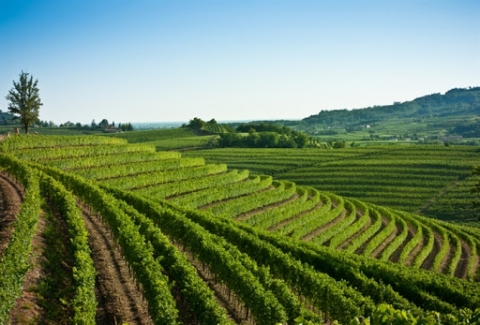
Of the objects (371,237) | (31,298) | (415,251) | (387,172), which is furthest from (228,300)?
(387,172)

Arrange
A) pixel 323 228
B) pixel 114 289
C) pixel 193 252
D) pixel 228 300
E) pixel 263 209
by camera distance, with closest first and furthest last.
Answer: pixel 114 289
pixel 228 300
pixel 193 252
pixel 323 228
pixel 263 209

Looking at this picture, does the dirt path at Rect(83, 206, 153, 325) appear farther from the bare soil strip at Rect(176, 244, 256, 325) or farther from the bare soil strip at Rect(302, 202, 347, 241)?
the bare soil strip at Rect(302, 202, 347, 241)

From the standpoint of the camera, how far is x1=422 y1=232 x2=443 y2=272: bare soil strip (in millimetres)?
48375

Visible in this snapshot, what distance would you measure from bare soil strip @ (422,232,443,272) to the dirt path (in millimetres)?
34454

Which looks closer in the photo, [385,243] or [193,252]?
[193,252]

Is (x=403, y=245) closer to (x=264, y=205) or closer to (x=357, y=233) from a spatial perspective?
(x=357, y=233)

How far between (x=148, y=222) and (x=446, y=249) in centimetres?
3895

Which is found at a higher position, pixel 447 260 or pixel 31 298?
pixel 31 298

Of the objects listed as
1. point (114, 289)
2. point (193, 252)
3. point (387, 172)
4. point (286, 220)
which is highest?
point (114, 289)

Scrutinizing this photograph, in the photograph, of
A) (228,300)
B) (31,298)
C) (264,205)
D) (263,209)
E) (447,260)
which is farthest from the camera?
(264,205)

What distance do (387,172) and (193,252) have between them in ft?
263

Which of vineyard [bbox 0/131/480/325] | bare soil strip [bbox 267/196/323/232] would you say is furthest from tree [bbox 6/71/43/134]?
bare soil strip [bbox 267/196/323/232]

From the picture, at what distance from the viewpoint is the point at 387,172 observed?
332 ft

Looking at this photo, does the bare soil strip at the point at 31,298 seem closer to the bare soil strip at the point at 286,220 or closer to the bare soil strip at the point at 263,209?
the bare soil strip at the point at 263,209
